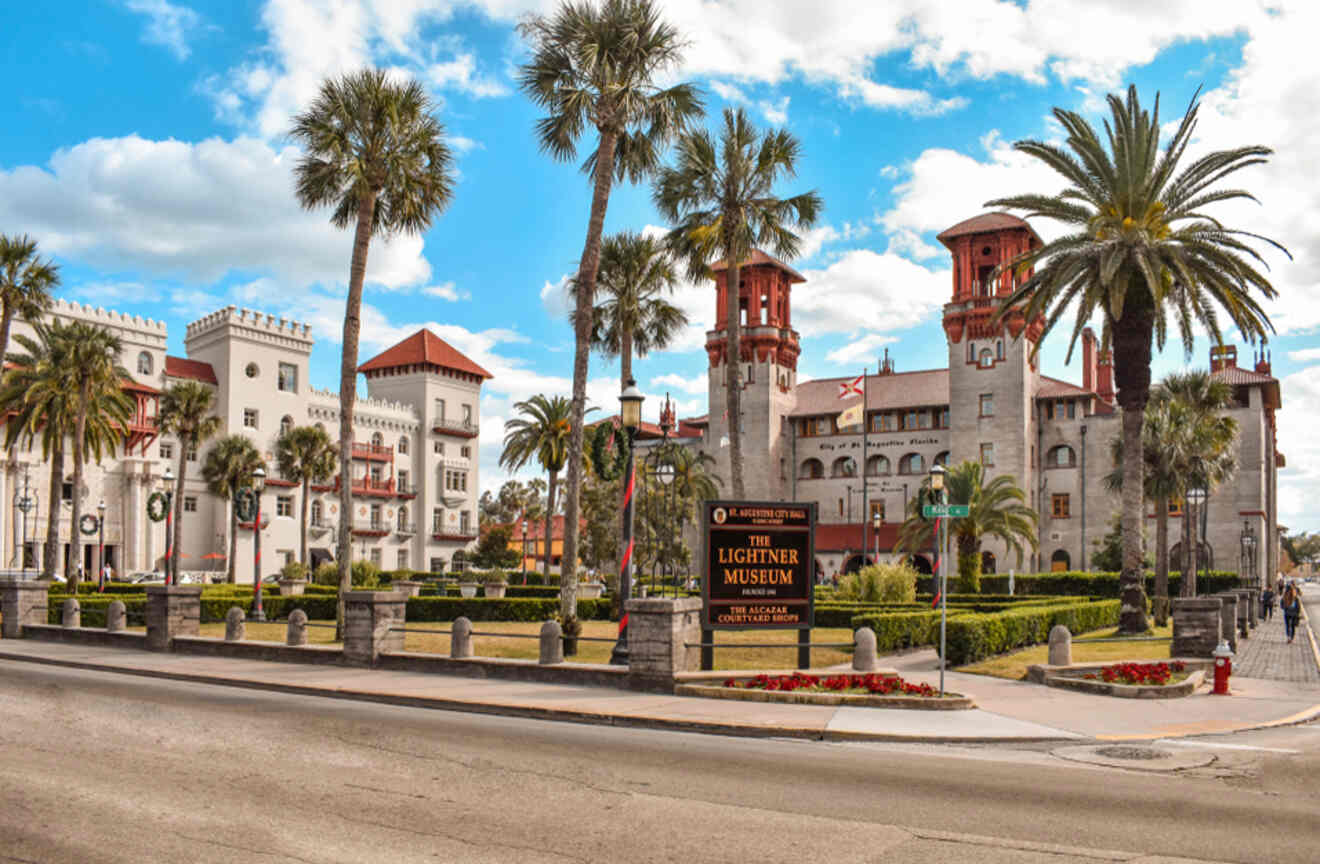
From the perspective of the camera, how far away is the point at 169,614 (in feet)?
83.9

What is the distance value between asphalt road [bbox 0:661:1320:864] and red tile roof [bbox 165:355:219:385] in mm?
60036

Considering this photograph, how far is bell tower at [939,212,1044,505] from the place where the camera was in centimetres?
7388

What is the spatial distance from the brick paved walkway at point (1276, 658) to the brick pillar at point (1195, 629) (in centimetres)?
149

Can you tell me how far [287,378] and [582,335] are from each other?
179ft

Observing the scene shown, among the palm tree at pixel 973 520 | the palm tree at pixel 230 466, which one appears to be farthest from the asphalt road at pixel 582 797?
the palm tree at pixel 230 466

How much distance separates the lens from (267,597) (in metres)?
38.6

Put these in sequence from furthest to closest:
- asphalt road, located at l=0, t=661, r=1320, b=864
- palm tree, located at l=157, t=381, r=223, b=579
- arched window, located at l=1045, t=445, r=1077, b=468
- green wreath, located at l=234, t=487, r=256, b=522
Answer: arched window, located at l=1045, t=445, r=1077, b=468, palm tree, located at l=157, t=381, r=223, b=579, green wreath, located at l=234, t=487, r=256, b=522, asphalt road, located at l=0, t=661, r=1320, b=864

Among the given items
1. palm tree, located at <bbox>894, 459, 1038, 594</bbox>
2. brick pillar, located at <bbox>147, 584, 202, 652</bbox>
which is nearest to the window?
palm tree, located at <bbox>894, 459, 1038, 594</bbox>

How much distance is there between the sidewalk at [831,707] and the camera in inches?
570

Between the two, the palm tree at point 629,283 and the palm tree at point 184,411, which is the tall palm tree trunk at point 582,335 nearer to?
the palm tree at point 629,283

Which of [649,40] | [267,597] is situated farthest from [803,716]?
[267,597]

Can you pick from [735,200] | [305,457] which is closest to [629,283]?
[735,200]

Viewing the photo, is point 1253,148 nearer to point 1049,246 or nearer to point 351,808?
point 1049,246

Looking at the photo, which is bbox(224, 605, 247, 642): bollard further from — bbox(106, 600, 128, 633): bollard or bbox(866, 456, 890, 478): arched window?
bbox(866, 456, 890, 478): arched window
